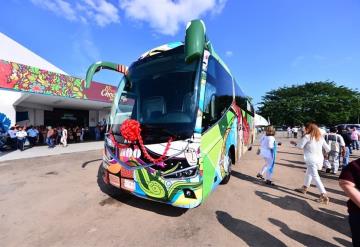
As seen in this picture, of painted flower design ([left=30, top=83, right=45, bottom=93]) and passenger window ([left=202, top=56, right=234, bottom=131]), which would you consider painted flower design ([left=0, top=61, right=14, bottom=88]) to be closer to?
painted flower design ([left=30, top=83, right=45, bottom=93])

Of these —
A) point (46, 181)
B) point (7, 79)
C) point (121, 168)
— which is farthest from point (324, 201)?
point (7, 79)

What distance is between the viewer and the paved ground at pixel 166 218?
3.38 meters

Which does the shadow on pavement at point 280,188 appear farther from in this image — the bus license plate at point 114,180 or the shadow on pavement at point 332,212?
the bus license plate at point 114,180

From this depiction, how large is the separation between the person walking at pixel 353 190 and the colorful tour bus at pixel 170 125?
2.06 meters

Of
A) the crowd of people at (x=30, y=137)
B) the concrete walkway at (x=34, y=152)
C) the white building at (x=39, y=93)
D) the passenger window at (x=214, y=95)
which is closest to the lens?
the passenger window at (x=214, y=95)

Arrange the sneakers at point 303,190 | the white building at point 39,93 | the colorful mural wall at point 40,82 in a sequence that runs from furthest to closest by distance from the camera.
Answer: the white building at point 39,93
the colorful mural wall at point 40,82
the sneakers at point 303,190

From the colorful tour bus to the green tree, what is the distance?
137ft

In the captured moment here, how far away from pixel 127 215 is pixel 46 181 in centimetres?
379

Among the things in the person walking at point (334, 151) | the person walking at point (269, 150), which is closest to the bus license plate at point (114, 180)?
the person walking at point (269, 150)

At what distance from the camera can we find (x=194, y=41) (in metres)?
3.28

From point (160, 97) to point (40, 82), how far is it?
13.2 meters

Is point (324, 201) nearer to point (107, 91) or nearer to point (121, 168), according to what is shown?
point (121, 168)

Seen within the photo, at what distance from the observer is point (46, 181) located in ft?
21.8

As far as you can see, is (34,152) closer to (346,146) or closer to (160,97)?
(160,97)
